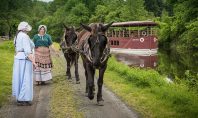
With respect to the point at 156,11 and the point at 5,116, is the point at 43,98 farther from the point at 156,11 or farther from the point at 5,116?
the point at 156,11

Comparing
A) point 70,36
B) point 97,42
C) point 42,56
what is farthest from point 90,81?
point 70,36

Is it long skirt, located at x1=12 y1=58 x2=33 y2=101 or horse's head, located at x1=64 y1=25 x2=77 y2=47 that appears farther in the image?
horse's head, located at x1=64 y1=25 x2=77 y2=47

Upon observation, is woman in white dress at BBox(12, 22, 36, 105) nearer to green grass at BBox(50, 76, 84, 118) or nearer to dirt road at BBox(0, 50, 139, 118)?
dirt road at BBox(0, 50, 139, 118)

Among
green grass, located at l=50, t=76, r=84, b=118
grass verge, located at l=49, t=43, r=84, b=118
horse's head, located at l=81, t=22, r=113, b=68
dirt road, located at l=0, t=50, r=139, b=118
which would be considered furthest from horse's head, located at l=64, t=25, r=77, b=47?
horse's head, located at l=81, t=22, r=113, b=68

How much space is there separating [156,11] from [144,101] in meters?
85.7

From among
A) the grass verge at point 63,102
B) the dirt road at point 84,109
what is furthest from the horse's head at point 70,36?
the dirt road at point 84,109

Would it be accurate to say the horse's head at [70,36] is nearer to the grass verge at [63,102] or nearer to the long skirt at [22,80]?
the grass verge at [63,102]

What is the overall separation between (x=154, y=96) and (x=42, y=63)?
508cm

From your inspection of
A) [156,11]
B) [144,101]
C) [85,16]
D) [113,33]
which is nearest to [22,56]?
[144,101]

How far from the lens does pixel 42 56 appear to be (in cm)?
1599

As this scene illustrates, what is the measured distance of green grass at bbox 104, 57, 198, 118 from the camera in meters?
10.9

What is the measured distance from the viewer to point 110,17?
66.4 meters

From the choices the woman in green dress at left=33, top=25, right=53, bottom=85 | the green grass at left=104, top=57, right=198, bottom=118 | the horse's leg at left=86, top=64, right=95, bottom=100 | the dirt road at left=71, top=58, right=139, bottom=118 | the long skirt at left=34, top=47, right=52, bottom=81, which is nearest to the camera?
the dirt road at left=71, top=58, right=139, bottom=118

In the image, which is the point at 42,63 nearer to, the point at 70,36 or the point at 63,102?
the point at 70,36
